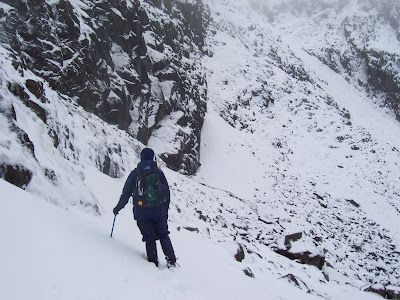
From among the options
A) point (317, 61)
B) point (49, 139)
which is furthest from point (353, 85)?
point (49, 139)

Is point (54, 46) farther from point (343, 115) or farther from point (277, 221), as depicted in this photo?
point (343, 115)

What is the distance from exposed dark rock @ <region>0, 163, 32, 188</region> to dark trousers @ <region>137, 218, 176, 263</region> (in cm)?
189

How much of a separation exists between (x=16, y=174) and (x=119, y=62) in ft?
42.4

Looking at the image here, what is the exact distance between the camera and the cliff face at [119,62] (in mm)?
14406

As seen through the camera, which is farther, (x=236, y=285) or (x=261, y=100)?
(x=261, y=100)

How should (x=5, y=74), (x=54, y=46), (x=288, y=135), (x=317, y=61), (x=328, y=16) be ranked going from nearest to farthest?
(x=5, y=74) < (x=54, y=46) < (x=288, y=135) < (x=317, y=61) < (x=328, y=16)

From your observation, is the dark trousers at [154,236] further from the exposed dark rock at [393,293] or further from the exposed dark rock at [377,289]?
the exposed dark rock at [393,293]

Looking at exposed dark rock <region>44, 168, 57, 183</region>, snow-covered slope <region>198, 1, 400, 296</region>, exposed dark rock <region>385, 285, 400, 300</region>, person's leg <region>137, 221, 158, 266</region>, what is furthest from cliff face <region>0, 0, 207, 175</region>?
exposed dark rock <region>385, 285, 400, 300</region>

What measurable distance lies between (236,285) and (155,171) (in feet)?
7.67

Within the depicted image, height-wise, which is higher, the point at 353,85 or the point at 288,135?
the point at 353,85

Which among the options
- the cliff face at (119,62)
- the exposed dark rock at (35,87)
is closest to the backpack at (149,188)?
the exposed dark rock at (35,87)

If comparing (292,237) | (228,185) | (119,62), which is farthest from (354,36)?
(292,237)

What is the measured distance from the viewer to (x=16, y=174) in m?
5.95

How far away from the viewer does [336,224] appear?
1838 centimetres
